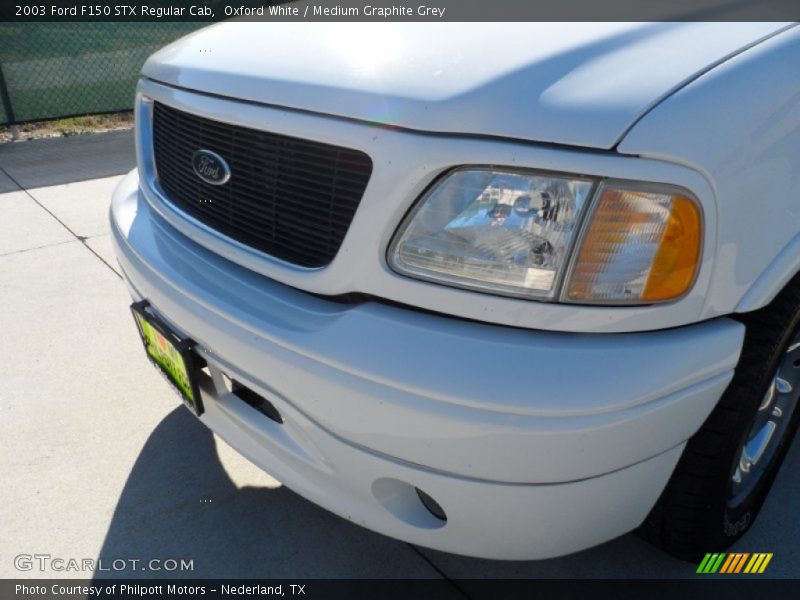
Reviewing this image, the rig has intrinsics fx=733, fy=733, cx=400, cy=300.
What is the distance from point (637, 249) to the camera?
4.47 ft

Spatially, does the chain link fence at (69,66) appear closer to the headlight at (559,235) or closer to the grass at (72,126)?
the grass at (72,126)

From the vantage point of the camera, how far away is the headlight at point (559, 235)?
1.34 metres

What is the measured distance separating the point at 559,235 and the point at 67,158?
5848mm

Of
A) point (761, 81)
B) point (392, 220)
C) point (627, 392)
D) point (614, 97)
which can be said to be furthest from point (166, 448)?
point (761, 81)

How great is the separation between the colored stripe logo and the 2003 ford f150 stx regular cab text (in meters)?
0.34

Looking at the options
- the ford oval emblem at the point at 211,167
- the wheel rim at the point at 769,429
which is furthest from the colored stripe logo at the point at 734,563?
the ford oval emblem at the point at 211,167

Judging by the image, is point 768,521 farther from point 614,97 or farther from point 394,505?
point 614,97

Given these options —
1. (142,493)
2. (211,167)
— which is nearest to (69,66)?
(142,493)

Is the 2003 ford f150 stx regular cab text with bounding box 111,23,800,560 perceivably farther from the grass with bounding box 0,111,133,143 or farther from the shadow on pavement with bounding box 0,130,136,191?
the grass with bounding box 0,111,133,143

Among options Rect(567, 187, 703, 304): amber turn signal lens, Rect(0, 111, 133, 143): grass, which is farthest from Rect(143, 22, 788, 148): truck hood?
Rect(0, 111, 133, 143): grass

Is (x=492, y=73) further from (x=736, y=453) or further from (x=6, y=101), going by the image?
(x=6, y=101)

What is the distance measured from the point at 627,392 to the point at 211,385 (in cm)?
105

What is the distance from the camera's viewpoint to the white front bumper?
132 cm

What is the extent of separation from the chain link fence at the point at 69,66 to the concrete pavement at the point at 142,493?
430 cm
